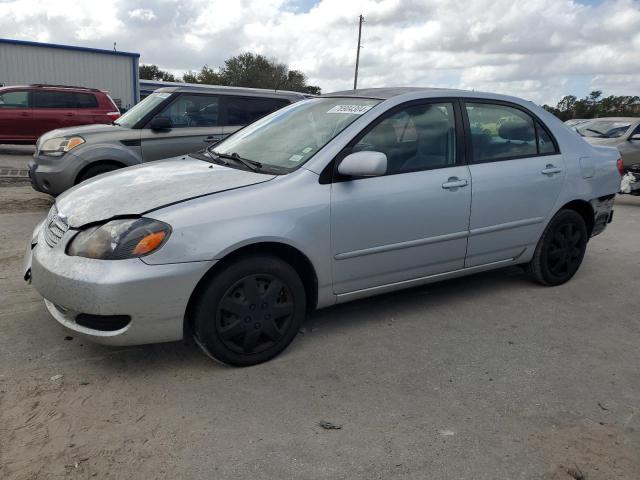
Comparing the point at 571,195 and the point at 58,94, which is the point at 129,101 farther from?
the point at 571,195

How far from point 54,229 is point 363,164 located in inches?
73.0

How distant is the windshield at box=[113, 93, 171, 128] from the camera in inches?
289

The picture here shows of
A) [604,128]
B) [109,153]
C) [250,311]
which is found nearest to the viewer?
[250,311]

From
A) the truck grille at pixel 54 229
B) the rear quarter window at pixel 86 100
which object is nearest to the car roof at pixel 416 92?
the truck grille at pixel 54 229

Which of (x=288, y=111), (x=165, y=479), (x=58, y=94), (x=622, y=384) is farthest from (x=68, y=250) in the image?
(x=58, y=94)

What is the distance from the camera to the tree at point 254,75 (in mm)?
55594

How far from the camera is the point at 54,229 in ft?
10.7

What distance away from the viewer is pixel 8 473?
90.1 inches

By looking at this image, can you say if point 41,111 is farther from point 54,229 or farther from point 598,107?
point 598,107

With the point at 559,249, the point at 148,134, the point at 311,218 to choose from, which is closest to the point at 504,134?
the point at 559,249

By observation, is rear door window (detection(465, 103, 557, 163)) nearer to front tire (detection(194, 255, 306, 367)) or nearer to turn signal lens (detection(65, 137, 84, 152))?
front tire (detection(194, 255, 306, 367))

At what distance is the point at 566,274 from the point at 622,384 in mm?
1800

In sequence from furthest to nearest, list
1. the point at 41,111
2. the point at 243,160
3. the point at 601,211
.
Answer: the point at 41,111
the point at 601,211
the point at 243,160

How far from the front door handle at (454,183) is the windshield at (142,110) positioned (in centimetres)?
475
